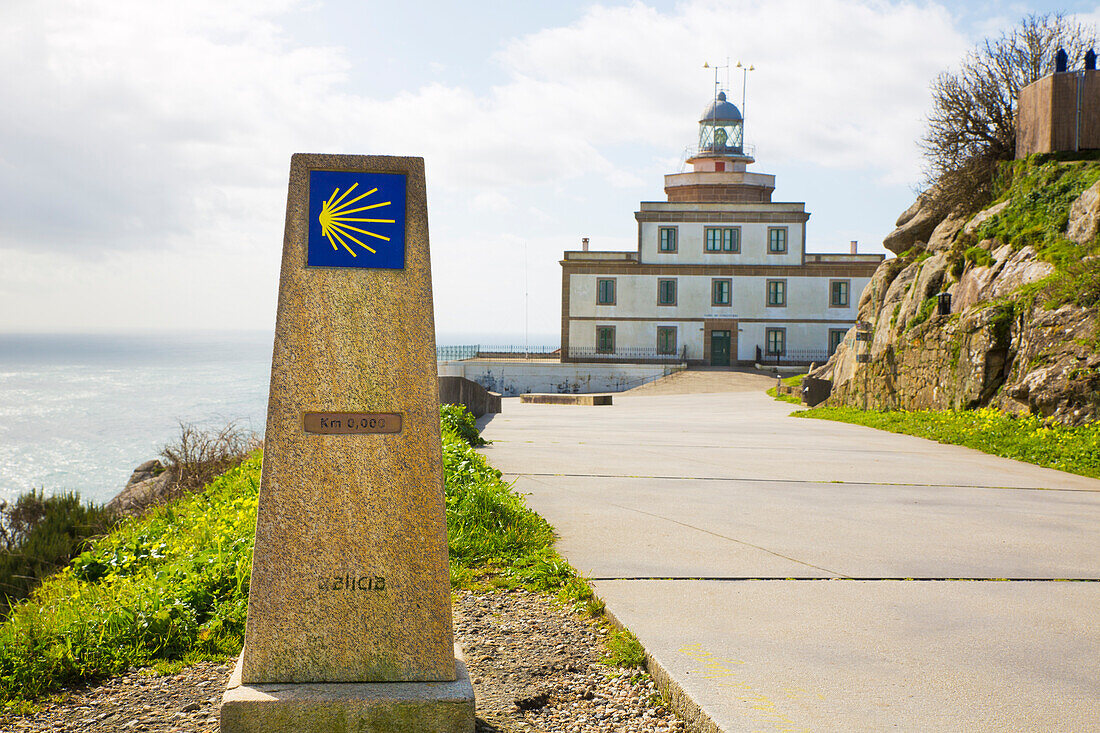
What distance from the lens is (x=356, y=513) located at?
274cm

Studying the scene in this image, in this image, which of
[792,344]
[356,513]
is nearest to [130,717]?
[356,513]

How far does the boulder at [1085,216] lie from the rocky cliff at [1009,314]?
0.02m

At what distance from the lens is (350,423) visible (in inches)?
108

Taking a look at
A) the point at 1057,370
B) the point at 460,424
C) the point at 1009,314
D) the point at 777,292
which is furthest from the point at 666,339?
the point at 460,424

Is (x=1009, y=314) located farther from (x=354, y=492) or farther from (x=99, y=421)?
(x=99, y=421)

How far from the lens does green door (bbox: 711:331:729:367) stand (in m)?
50.1

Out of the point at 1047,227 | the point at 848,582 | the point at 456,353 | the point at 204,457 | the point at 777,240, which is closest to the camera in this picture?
the point at 848,582

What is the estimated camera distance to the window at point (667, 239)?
1971 inches

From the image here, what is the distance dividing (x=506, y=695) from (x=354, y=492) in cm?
103

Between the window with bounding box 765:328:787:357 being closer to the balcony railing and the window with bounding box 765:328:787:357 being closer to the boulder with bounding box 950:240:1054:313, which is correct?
the balcony railing

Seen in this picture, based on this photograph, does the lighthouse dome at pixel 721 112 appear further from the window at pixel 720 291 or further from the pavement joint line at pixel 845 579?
the pavement joint line at pixel 845 579

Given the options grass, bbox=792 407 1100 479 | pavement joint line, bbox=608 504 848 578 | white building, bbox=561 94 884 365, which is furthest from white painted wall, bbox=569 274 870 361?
pavement joint line, bbox=608 504 848 578

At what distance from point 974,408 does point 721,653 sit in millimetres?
11934

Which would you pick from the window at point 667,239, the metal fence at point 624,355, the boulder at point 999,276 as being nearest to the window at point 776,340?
the metal fence at point 624,355
